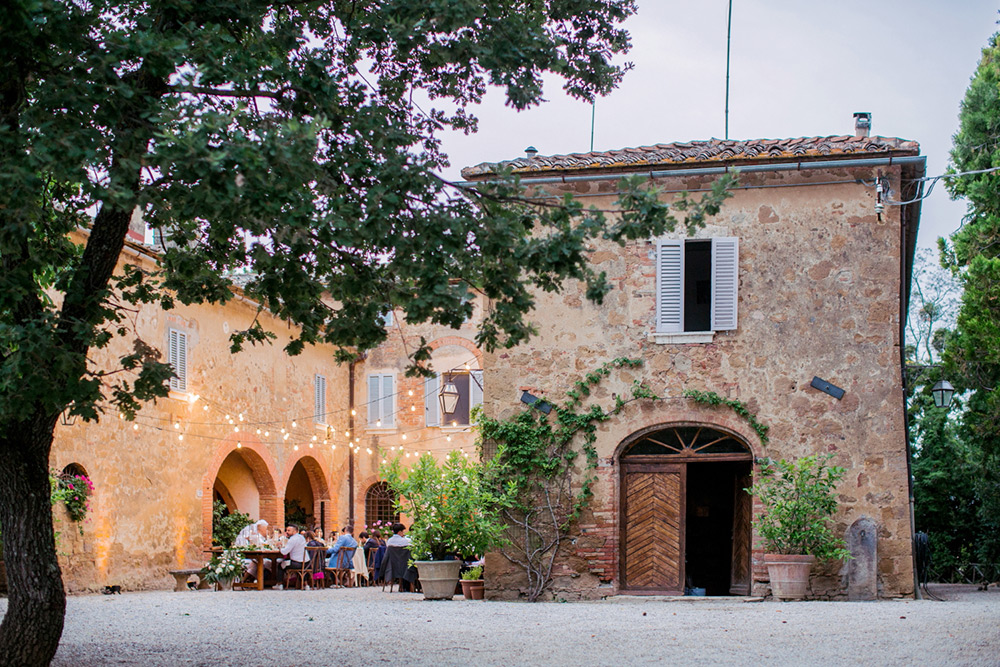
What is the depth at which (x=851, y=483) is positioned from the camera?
12656mm

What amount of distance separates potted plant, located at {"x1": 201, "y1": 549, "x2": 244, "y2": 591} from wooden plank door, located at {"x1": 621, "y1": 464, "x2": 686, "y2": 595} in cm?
685

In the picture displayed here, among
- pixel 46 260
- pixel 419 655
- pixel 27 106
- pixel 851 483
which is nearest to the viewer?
pixel 27 106

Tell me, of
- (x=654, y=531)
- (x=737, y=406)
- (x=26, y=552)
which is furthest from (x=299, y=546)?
(x=26, y=552)

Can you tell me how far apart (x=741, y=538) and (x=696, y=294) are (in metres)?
3.12

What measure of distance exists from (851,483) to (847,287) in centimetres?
229

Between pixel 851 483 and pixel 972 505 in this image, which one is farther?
pixel 972 505

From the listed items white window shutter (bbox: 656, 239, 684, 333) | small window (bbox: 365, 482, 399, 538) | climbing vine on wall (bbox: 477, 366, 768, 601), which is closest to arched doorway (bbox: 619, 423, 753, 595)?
climbing vine on wall (bbox: 477, 366, 768, 601)

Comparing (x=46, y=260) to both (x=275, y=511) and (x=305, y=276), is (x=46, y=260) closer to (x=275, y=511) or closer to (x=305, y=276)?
(x=305, y=276)

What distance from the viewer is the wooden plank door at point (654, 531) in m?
13.1

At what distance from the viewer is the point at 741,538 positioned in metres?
13.8

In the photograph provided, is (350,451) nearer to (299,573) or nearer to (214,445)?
(214,445)

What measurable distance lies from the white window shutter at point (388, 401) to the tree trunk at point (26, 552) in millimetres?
19867

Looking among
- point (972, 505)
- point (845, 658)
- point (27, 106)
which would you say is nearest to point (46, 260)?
point (27, 106)

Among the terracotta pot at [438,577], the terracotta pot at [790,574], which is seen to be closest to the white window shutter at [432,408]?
the terracotta pot at [438,577]
